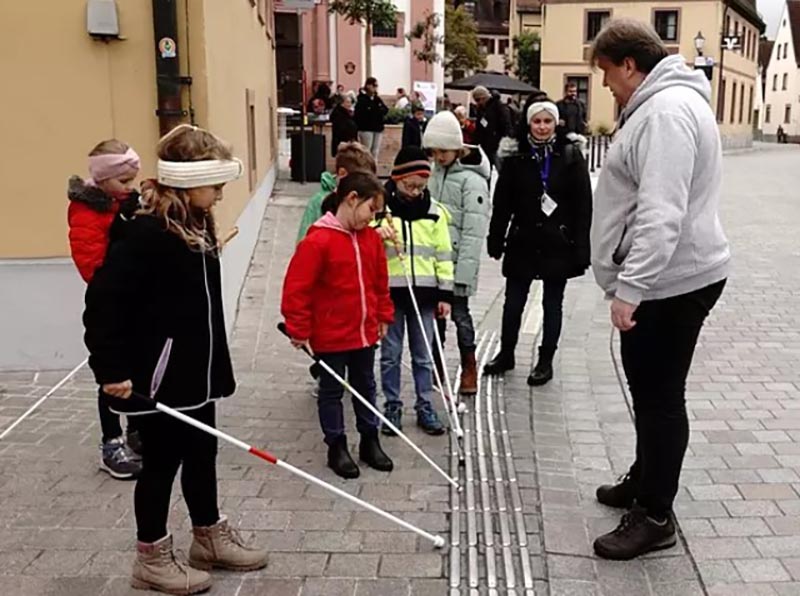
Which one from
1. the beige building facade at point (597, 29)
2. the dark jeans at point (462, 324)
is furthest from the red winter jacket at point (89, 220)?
the beige building facade at point (597, 29)

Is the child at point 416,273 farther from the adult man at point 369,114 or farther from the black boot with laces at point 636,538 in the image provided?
the adult man at point 369,114

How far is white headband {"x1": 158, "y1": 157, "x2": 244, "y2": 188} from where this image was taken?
3.41 metres

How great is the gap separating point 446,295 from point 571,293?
4464 millimetres

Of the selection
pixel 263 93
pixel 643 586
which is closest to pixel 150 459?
pixel 643 586

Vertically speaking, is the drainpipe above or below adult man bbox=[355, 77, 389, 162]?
above

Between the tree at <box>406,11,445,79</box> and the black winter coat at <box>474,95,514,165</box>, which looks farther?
the tree at <box>406,11,445,79</box>

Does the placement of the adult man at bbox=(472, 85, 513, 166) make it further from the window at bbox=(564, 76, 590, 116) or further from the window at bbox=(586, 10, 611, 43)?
the window at bbox=(586, 10, 611, 43)

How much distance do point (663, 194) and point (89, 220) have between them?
2.71 m

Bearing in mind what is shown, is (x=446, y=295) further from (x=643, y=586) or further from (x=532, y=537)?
→ (x=643, y=586)

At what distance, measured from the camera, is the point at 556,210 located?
5988mm

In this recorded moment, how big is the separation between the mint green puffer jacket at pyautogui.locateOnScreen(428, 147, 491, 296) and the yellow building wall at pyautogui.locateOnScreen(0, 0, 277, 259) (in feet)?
6.36

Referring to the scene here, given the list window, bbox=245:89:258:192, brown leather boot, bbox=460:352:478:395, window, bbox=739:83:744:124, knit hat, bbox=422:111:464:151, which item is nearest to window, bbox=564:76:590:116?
window, bbox=739:83:744:124

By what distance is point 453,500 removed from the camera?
14.7 ft

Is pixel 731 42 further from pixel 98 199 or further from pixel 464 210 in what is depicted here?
pixel 98 199
